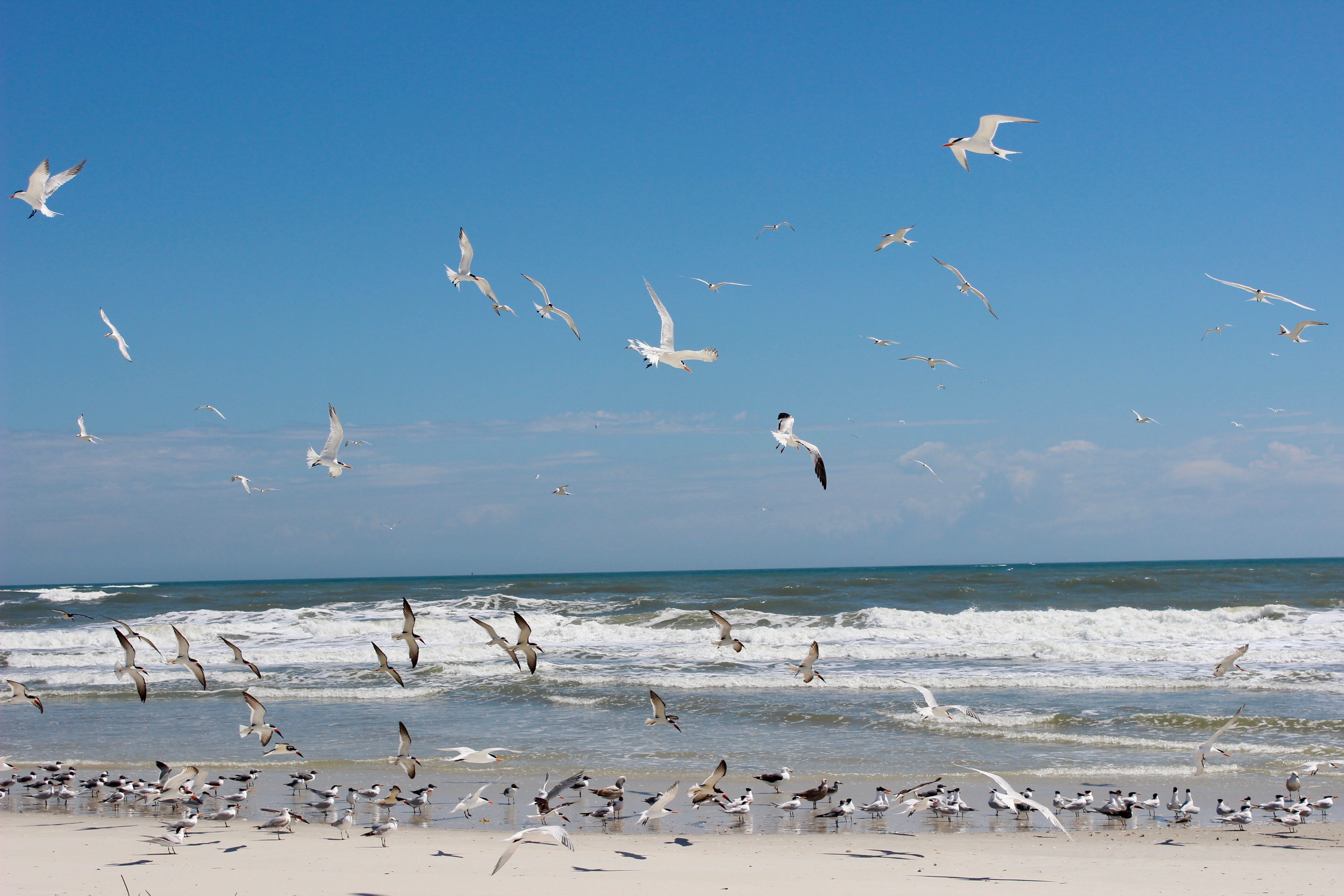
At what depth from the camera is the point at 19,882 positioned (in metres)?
7.14

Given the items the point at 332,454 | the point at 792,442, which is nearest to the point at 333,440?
the point at 332,454

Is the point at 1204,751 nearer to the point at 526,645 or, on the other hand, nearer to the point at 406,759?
the point at 526,645

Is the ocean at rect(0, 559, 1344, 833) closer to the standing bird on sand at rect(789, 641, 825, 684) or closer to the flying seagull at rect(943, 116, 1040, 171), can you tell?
the standing bird on sand at rect(789, 641, 825, 684)

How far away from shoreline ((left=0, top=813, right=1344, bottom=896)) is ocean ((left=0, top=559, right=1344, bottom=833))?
882 mm

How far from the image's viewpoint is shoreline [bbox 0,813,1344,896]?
23.2 feet

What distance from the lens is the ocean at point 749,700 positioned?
10977 mm

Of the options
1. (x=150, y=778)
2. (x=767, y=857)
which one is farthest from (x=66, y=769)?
(x=767, y=857)

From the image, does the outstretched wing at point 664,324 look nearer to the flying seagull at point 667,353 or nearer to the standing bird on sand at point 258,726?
the flying seagull at point 667,353

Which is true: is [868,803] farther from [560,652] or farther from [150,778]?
[560,652]

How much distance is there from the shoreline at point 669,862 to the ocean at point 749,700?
0.88 metres

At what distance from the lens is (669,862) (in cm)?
768

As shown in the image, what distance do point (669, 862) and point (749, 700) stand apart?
8047 mm

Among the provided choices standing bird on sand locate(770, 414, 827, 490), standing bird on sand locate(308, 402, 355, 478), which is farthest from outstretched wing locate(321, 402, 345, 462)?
standing bird on sand locate(770, 414, 827, 490)

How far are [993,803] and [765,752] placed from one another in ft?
12.1
